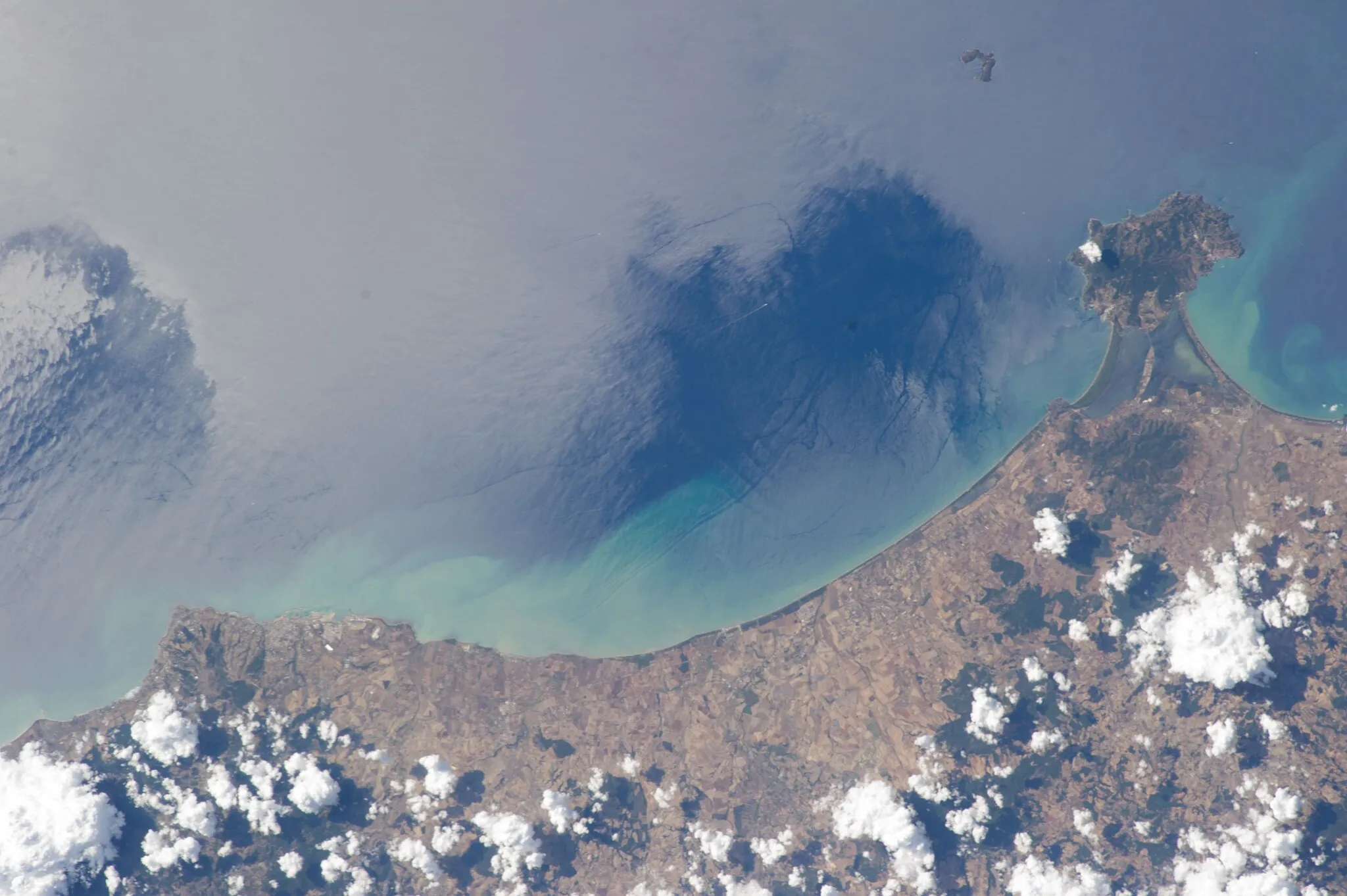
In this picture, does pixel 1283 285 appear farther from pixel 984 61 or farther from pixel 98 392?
pixel 98 392

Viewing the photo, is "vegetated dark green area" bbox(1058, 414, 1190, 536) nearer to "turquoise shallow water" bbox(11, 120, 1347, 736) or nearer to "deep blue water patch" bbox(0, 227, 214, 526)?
"turquoise shallow water" bbox(11, 120, 1347, 736)

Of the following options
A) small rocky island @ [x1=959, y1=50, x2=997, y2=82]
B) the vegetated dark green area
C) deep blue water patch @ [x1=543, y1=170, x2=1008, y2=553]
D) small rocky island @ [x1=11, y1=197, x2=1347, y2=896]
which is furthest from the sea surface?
the vegetated dark green area

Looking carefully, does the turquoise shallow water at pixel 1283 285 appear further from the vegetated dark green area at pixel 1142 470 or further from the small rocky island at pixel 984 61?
the small rocky island at pixel 984 61

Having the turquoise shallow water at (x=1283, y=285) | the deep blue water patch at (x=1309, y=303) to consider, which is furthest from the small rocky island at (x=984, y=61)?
the deep blue water patch at (x=1309, y=303)

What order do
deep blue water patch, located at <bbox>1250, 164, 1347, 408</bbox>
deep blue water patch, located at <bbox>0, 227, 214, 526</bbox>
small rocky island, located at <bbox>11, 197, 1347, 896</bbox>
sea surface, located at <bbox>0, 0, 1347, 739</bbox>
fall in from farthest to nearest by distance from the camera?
deep blue water patch, located at <bbox>1250, 164, 1347, 408</bbox> → sea surface, located at <bbox>0, 0, 1347, 739</bbox> → deep blue water patch, located at <bbox>0, 227, 214, 526</bbox> → small rocky island, located at <bbox>11, 197, 1347, 896</bbox>

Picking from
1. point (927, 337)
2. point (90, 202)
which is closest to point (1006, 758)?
point (927, 337)

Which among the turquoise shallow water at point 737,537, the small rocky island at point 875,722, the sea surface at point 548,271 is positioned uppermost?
the sea surface at point 548,271
